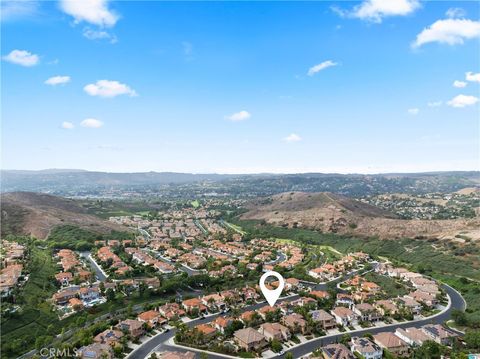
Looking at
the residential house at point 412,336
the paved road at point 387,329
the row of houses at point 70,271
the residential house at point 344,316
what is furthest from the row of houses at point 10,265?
the residential house at point 412,336

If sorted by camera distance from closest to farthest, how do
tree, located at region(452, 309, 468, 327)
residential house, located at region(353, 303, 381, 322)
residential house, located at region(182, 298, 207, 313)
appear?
tree, located at region(452, 309, 468, 327) < residential house, located at region(353, 303, 381, 322) < residential house, located at region(182, 298, 207, 313)

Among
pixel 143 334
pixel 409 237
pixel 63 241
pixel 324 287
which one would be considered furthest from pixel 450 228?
pixel 63 241

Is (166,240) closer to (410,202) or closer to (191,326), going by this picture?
(191,326)

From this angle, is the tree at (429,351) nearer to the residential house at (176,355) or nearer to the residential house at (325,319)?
the residential house at (325,319)

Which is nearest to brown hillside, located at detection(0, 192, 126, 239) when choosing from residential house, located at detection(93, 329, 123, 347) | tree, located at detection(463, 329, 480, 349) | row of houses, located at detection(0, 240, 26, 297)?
row of houses, located at detection(0, 240, 26, 297)

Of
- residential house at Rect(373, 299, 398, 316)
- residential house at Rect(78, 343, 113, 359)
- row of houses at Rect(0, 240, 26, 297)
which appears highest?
row of houses at Rect(0, 240, 26, 297)

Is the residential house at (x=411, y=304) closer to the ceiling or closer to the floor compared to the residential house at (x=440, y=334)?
closer to the floor

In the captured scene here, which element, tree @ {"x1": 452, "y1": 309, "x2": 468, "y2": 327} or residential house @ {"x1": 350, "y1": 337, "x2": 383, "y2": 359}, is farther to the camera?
tree @ {"x1": 452, "y1": 309, "x2": 468, "y2": 327}

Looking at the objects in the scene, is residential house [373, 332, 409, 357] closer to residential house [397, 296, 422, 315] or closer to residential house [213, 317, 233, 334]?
residential house [397, 296, 422, 315]
